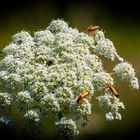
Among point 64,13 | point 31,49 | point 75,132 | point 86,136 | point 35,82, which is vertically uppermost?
point 64,13

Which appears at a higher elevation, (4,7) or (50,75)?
(4,7)

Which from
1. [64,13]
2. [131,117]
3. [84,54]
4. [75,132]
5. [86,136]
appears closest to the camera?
[75,132]

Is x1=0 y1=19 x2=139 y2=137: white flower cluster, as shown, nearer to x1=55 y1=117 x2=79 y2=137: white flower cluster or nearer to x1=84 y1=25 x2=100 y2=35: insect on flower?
x1=55 y1=117 x2=79 y2=137: white flower cluster

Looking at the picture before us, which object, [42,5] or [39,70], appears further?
[42,5]

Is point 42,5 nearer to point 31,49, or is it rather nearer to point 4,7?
point 4,7

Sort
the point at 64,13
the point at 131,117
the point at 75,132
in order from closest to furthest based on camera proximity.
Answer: the point at 75,132
the point at 131,117
the point at 64,13

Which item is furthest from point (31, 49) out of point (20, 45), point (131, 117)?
point (131, 117)

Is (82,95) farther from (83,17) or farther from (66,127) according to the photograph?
(83,17)

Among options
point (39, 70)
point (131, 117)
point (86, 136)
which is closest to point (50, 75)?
point (39, 70)

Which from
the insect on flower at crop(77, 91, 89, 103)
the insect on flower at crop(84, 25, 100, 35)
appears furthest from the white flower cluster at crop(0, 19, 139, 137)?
the insect on flower at crop(84, 25, 100, 35)
